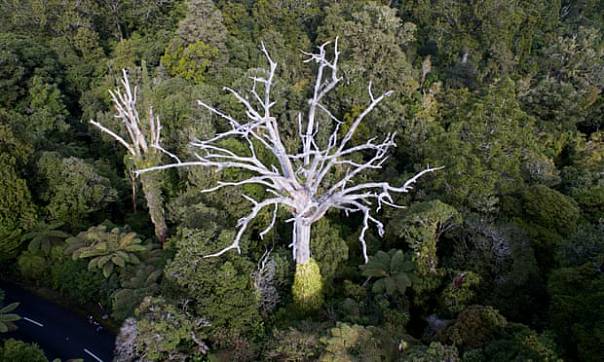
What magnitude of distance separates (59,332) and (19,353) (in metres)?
3.54

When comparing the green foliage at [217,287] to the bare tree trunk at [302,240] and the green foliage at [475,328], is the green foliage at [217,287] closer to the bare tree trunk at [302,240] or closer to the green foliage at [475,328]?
the bare tree trunk at [302,240]

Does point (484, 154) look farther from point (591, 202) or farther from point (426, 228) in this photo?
point (426, 228)

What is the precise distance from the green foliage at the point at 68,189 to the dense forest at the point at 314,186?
0.29 ft

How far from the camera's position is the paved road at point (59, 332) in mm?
16062

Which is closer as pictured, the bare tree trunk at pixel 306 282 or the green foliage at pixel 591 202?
the bare tree trunk at pixel 306 282

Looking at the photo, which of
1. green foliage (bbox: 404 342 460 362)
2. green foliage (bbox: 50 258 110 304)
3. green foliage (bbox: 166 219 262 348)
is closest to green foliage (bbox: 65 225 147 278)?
green foliage (bbox: 50 258 110 304)

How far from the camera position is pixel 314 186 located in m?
13.0

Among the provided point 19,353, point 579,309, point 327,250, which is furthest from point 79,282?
point 579,309

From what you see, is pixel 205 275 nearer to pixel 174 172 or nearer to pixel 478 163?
pixel 174 172

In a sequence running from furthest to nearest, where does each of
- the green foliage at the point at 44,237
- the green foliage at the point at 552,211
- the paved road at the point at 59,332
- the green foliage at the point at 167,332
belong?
the green foliage at the point at 44,237, the green foliage at the point at 552,211, the paved road at the point at 59,332, the green foliage at the point at 167,332

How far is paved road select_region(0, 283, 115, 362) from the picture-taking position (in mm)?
16062

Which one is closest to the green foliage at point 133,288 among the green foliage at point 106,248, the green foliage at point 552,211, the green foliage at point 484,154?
the green foliage at point 106,248

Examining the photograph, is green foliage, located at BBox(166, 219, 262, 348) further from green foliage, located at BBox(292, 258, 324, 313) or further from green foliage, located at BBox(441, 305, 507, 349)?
green foliage, located at BBox(441, 305, 507, 349)

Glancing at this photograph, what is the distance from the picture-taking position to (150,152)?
1742 centimetres
